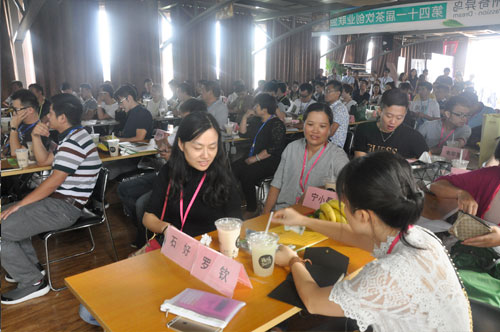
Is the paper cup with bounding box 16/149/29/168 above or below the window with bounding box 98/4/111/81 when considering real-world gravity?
below

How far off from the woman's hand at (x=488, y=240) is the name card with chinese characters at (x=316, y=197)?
66 cm

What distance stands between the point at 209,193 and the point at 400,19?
778 cm

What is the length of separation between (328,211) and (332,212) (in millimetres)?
25

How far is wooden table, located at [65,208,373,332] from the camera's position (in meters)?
1.11

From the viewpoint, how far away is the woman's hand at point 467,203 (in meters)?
1.83

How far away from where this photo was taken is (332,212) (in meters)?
1.80

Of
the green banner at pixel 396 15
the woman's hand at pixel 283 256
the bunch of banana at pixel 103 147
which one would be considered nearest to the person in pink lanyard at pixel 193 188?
the woman's hand at pixel 283 256

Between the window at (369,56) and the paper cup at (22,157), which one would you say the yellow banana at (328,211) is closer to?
the paper cup at (22,157)

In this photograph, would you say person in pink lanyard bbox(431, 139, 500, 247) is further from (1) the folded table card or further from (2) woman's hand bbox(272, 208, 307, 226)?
(1) the folded table card

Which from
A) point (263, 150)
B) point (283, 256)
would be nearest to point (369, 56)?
point (263, 150)

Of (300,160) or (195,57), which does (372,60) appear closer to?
(195,57)

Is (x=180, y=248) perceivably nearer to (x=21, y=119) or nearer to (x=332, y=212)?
(x=332, y=212)

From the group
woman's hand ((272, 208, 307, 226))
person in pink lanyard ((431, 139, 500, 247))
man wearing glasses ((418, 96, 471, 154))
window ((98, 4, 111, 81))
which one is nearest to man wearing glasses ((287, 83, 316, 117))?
man wearing glasses ((418, 96, 471, 154))

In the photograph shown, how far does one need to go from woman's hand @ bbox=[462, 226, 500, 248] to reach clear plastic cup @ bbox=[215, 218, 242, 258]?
3.47 ft
